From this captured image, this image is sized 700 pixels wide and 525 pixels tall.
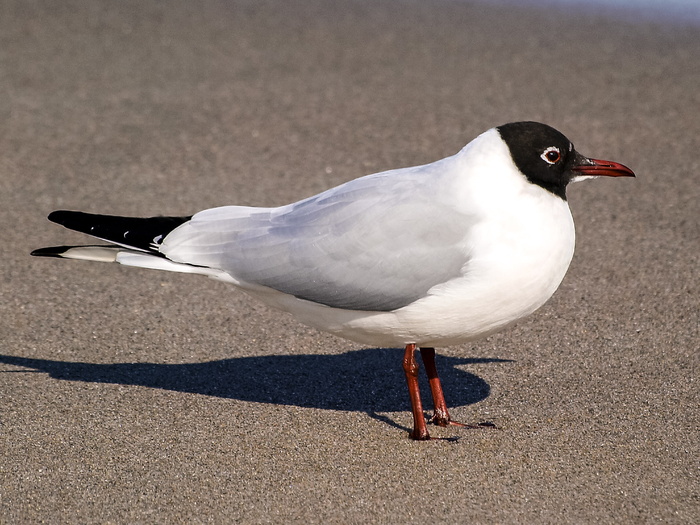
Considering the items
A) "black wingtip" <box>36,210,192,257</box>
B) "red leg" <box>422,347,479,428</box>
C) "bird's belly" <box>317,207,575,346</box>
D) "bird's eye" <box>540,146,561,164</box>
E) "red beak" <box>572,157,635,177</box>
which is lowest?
"red leg" <box>422,347,479,428</box>

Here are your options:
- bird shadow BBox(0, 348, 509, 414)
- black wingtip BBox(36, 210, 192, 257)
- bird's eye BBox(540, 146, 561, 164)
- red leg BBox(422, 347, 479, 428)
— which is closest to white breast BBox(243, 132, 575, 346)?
bird's eye BBox(540, 146, 561, 164)

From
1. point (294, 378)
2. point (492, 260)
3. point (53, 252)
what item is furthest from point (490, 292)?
point (53, 252)

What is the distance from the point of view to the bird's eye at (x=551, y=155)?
384 centimetres

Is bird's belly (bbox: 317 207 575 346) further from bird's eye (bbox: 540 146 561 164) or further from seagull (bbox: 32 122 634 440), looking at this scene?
bird's eye (bbox: 540 146 561 164)

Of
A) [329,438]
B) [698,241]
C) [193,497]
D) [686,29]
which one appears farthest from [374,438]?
[686,29]

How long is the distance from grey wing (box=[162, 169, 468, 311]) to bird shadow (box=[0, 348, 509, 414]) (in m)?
0.69

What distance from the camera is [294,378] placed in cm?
462

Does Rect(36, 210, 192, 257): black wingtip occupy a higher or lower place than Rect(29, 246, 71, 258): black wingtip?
higher

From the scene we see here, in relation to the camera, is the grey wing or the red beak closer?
the grey wing

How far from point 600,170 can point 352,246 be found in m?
1.05

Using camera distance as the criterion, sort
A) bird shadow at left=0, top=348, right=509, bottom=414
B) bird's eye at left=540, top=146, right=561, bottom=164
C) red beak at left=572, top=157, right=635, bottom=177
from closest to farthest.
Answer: bird's eye at left=540, top=146, right=561, bottom=164 → red beak at left=572, top=157, right=635, bottom=177 → bird shadow at left=0, top=348, right=509, bottom=414

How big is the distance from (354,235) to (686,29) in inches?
309

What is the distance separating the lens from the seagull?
371 cm

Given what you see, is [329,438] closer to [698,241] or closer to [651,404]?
[651,404]
